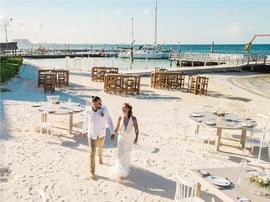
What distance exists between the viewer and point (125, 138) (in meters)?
6.29

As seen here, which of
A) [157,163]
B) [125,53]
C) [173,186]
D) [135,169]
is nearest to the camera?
[173,186]

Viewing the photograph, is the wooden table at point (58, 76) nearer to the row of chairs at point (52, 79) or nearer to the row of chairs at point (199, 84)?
the row of chairs at point (52, 79)

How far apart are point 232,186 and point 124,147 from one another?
7.68 ft

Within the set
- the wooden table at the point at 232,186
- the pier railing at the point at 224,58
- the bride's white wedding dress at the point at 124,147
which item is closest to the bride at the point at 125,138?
the bride's white wedding dress at the point at 124,147

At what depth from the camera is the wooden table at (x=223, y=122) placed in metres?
8.19

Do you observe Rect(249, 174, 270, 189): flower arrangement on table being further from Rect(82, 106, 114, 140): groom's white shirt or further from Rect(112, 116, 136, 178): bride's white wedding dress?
Rect(82, 106, 114, 140): groom's white shirt

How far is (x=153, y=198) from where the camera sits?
5.87 meters

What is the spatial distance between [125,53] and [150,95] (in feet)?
145

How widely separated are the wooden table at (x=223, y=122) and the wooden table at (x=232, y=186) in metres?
2.99

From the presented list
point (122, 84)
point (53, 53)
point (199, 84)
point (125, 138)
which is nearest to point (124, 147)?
point (125, 138)

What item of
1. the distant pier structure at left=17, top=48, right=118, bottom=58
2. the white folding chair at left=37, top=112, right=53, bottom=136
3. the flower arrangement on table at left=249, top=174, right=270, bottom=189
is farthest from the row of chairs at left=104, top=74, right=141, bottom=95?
the distant pier structure at left=17, top=48, right=118, bottom=58

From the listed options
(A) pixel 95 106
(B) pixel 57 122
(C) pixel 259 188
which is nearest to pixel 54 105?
(B) pixel 57 122

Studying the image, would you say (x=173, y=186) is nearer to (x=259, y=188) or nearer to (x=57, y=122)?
(x=259, y=188)

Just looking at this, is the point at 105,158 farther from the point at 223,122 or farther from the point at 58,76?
the point at 58,76
